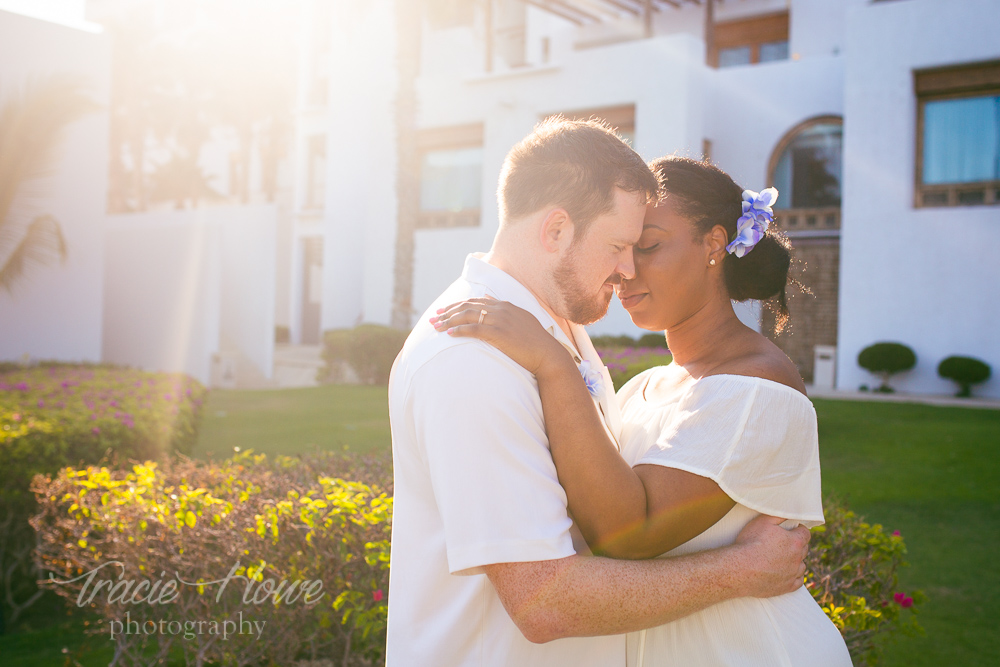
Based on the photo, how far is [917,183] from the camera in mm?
16922

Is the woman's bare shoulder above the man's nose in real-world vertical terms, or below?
below

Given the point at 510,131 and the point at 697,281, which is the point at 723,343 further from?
the point at 510,131

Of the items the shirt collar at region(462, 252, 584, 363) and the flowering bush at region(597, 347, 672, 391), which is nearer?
the shirt collar at region(462, 252, 584, 363)

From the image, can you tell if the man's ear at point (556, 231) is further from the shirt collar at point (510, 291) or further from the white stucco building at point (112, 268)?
the white stucco building at point (112, 268)

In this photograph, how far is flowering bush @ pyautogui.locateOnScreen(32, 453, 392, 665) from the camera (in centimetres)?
335

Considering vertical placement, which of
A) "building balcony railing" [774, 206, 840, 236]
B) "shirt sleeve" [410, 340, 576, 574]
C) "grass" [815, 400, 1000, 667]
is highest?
"building balcony railing" [774, 206, 840, 236]

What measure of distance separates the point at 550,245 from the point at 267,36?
3222 cm

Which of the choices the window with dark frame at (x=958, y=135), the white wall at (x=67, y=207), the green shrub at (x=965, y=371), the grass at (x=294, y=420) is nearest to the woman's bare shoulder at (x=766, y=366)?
the grass at (x=294, y=420)

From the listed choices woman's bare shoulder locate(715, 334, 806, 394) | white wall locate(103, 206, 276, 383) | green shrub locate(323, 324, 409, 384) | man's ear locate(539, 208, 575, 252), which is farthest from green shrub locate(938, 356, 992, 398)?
man's ear locate(539, 208, 575, 252)

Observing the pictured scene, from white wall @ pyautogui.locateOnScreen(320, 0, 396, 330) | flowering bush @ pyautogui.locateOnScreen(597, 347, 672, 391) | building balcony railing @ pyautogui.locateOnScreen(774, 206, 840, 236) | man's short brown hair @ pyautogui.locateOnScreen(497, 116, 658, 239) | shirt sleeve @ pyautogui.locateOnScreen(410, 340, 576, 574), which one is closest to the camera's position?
shirt sleeve @ pyautogui.locateOnScreen(410, 340, 576, 574)

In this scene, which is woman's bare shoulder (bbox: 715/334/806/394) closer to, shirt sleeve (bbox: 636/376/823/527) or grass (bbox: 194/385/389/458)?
shirt sleeve (bbox: 636/376/823/527)

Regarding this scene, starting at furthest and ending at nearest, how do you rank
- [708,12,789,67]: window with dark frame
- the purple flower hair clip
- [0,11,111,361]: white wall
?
[708,12,789,67]: window with dark frame < [0,11,111,361]: white wall < the purple flower hair clip

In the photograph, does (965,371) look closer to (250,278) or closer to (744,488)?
(250,278)

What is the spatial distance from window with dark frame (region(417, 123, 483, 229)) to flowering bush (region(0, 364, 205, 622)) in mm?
14907
